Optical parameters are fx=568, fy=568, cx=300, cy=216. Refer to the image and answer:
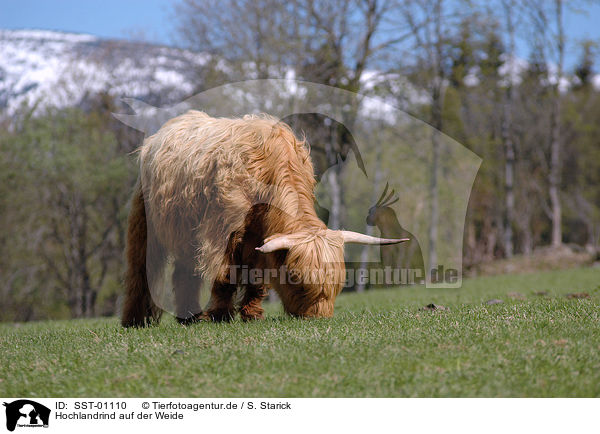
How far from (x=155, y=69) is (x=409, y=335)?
2292 cm

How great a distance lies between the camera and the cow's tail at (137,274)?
742cm

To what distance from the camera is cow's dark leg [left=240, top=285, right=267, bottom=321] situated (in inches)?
275

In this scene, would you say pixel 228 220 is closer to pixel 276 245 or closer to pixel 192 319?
pixel 276 245

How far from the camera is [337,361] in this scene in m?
4.30

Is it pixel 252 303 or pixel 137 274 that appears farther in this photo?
pixel 137 274

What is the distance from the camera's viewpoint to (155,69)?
83.1 ft

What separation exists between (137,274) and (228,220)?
1.85 m

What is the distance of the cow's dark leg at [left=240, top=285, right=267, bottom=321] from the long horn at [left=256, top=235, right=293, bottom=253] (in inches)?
47.4
